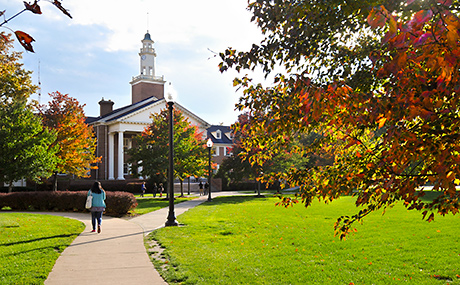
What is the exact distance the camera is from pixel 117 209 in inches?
756

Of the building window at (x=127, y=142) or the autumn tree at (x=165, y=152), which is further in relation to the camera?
the building window at (x=127, y=142)

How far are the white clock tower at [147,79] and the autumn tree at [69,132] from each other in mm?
26381

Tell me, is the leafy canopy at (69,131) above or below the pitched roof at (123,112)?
below

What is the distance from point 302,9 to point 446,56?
2141 millimetres

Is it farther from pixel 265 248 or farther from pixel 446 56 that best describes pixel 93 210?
pixel 446 56

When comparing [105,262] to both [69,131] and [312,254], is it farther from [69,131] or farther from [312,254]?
[69,131]

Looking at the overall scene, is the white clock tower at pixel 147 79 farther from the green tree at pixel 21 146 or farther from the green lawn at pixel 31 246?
the green lawn at pixel 31 246

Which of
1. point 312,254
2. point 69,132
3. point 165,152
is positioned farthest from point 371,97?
point 69,132

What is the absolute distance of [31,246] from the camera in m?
9.98

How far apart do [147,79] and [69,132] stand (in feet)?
100

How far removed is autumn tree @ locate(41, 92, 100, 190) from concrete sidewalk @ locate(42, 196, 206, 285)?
2428 centimetres

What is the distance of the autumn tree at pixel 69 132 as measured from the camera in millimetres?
35344

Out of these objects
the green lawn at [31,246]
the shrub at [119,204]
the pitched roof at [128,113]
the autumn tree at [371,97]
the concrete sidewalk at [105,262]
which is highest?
the pitched roof at [128,113]

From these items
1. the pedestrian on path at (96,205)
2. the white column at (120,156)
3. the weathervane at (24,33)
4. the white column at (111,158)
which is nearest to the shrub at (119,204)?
the pedestrian on path at (96,205)
